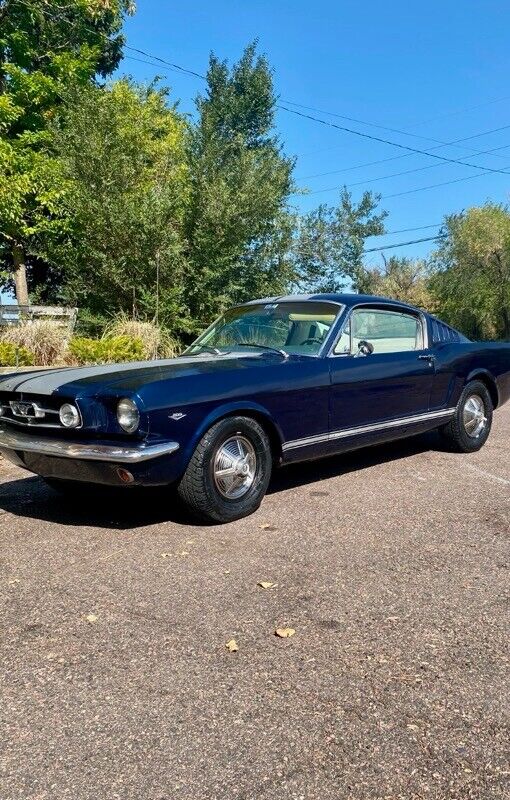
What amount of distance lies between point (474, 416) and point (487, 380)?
397 mm

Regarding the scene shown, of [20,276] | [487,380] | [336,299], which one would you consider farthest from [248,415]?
[20,276]

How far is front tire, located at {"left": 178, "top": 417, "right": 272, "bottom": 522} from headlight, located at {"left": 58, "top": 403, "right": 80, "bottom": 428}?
713mm

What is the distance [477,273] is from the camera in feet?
119

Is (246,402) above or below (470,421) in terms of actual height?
above

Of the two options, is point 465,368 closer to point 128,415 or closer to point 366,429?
point 366,429

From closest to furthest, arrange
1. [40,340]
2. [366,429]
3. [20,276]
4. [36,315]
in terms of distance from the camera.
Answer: [366,429], [40,340], [36,315], [20,276]

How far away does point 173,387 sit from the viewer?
395 centimetres

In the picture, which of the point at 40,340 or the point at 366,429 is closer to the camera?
the point at 366,429

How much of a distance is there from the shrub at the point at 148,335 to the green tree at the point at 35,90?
3529mm

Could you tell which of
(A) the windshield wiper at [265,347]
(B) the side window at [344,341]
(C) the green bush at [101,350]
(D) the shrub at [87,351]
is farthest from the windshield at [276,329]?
(D) the shrub at [87,351]

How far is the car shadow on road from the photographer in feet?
14.5

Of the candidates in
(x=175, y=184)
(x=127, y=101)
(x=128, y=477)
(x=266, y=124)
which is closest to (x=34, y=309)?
(x=175, y=184)

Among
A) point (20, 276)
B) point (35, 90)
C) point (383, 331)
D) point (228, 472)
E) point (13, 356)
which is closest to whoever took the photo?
point (228, 472)

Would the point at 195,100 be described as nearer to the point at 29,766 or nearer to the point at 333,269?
the point at 333,269
